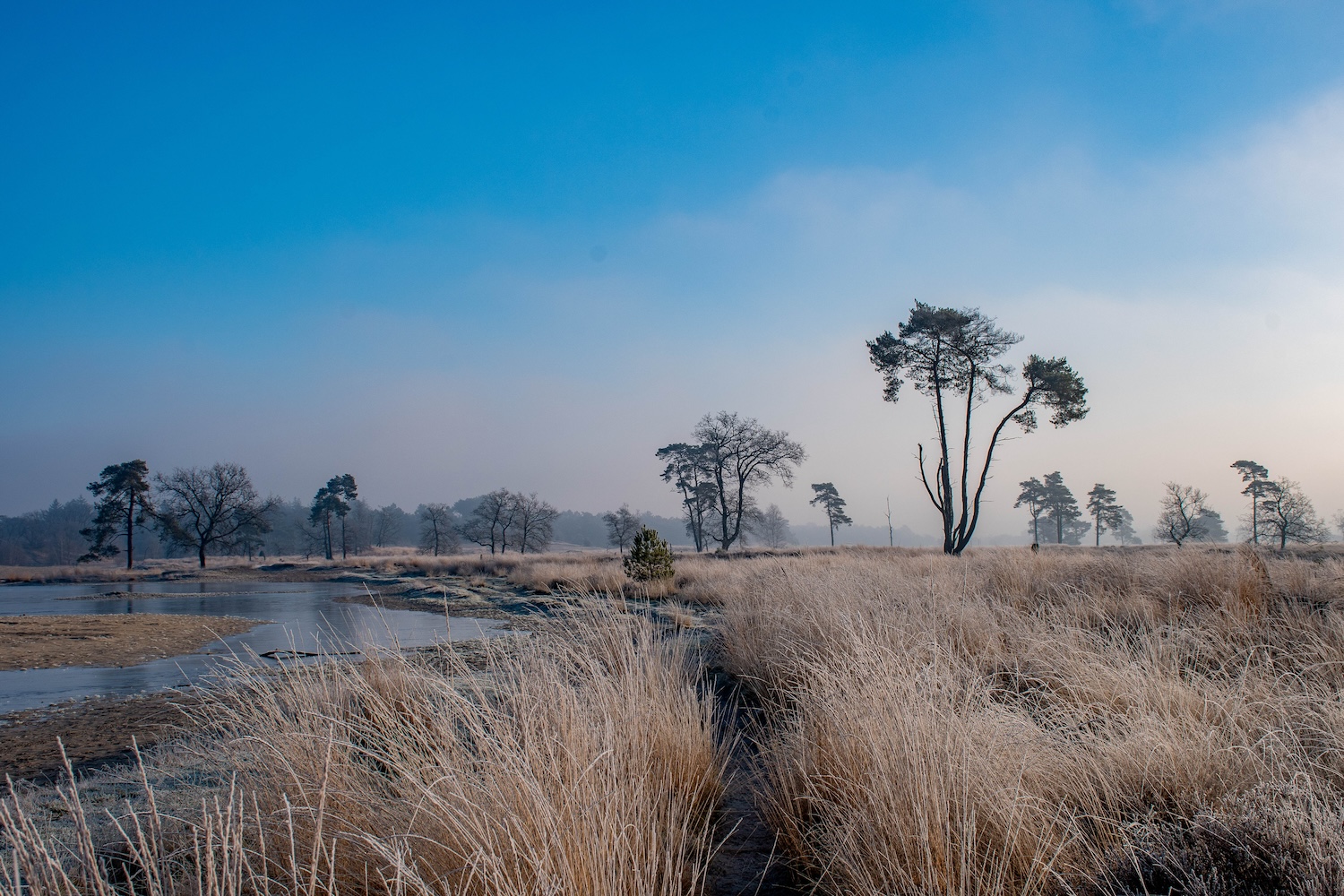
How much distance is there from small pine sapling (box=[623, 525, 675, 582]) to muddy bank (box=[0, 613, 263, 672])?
29.2 ft

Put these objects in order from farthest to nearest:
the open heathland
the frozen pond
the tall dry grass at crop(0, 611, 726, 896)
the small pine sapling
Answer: the small pine sapling
the frozen pond
the open heathland
the tall dry grass at crop(0, 611, 726, 896)

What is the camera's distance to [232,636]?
13625mm

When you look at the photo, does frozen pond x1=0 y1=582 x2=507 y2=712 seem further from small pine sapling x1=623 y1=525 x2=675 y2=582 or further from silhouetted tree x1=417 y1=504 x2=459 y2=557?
silhouetted tree x1=417 y1=504 x2=459 y2=557

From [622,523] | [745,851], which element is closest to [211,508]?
[622,523]

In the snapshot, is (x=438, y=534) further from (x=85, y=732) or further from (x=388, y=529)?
(x=85, y=732)

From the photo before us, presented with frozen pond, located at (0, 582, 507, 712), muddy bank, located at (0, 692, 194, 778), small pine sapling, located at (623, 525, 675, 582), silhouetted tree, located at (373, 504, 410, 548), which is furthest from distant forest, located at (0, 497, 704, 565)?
muddy bank, located at (0, 692, 194, 778)

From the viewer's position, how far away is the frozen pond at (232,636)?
8.09 metres

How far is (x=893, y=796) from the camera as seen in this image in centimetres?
246

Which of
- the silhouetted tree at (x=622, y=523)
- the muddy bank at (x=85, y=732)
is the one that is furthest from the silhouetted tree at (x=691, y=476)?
the muddy bank at (x=85, y=732)

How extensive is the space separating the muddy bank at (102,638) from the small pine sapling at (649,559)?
8905mm

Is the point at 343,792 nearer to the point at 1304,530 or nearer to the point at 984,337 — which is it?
the point at 984,337

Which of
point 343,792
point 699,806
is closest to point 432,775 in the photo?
point 343,792

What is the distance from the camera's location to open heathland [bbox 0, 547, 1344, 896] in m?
2.10

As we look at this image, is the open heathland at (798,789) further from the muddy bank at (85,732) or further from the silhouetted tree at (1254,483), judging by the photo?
the silhouetted tree at (1254,483)
